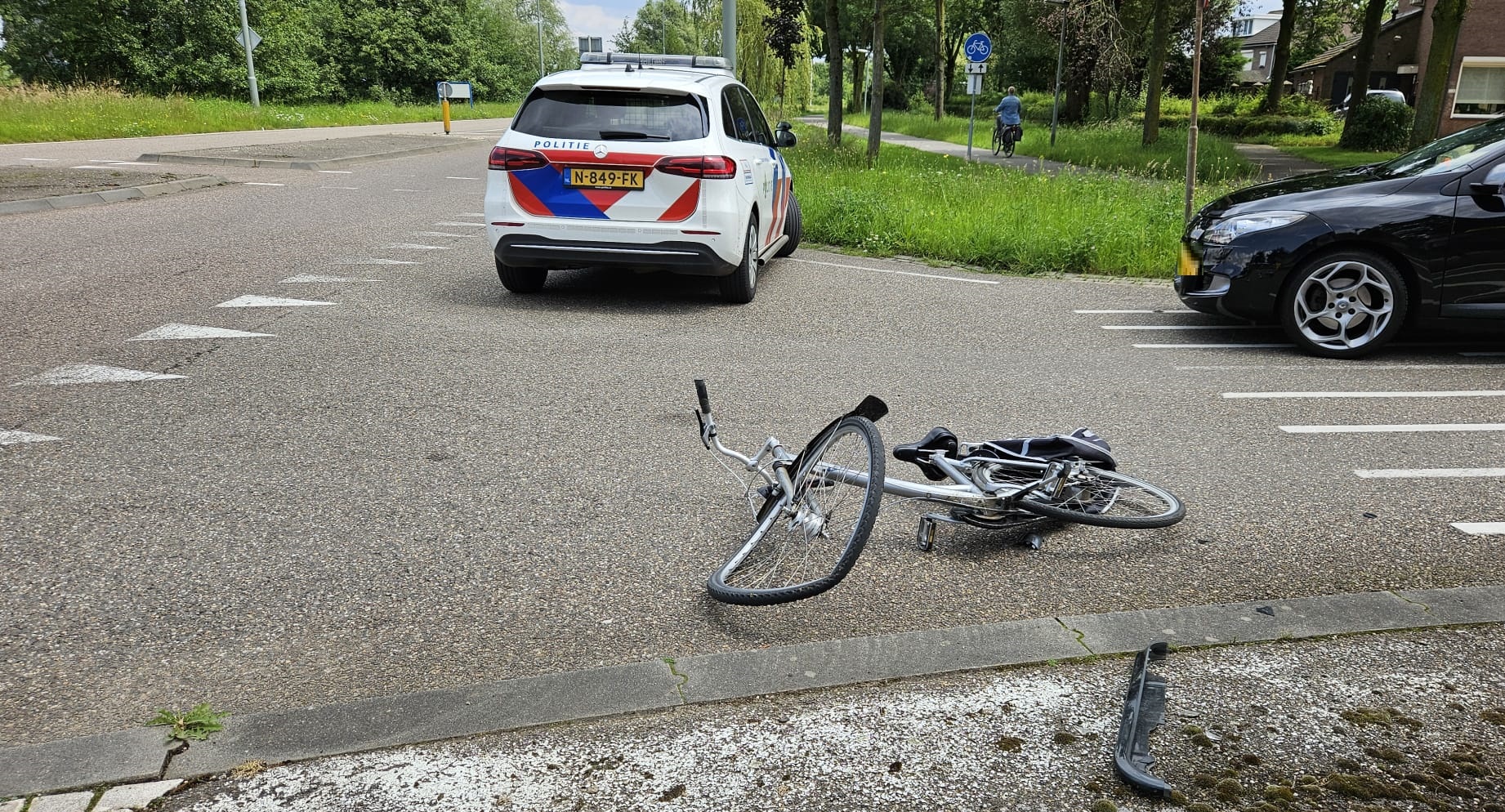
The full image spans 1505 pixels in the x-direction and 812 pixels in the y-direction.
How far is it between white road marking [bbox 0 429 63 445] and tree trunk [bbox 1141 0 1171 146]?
23.6m

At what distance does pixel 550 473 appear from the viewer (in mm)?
4719

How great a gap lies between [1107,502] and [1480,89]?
37826 mm

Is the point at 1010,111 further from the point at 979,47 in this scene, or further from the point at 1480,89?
the point at 1480,89

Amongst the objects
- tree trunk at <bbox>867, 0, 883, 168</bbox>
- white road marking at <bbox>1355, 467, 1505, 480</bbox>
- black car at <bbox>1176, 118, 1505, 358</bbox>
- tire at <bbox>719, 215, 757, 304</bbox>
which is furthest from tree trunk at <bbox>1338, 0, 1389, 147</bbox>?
white road marking at <bbox>1355, 467, 1505, 480</bbox>

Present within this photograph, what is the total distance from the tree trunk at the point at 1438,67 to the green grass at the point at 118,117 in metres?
27.8

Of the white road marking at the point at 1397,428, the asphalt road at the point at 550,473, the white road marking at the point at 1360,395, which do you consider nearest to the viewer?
the asphalt road at the point at 550,473

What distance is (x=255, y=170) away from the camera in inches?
755

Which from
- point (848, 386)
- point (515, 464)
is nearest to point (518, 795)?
point (515, 464)

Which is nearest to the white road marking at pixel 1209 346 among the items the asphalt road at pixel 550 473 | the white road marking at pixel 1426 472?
the asphalt road at pixel 550 473

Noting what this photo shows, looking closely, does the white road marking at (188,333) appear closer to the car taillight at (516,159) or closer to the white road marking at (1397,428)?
the car taillight at (516,159)

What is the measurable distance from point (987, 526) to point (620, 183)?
469 centimetres

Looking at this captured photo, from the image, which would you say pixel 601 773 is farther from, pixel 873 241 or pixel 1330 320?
pixel 873 241

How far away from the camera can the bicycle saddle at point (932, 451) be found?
407 cm

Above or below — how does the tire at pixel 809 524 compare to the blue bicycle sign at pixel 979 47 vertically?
below
